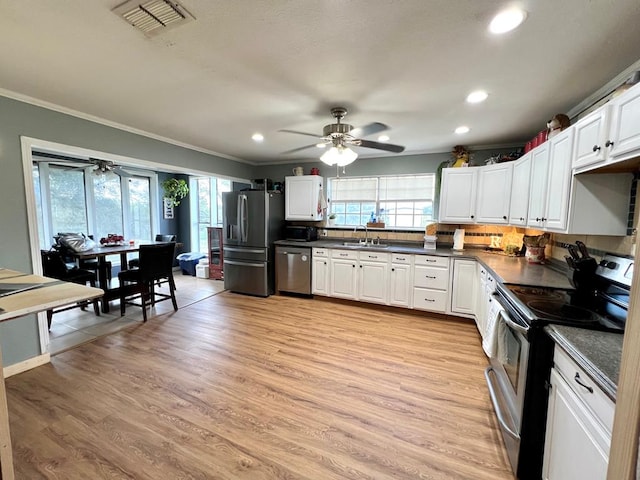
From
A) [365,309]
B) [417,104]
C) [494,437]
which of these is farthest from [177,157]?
[494,437]

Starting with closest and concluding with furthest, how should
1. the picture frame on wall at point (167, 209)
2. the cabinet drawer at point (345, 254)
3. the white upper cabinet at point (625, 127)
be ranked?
the white upper cabinet at point (625, 127)
the cabinet drawer at point (345, 254)
the picture frame on wall at point (167, 209)

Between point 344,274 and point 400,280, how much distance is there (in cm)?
84

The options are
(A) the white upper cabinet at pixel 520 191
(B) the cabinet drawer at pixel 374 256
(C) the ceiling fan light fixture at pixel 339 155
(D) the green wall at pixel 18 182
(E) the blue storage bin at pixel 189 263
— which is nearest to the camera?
(D) the green wall at pixel 18 182

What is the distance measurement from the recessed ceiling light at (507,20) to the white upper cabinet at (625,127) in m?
0.65

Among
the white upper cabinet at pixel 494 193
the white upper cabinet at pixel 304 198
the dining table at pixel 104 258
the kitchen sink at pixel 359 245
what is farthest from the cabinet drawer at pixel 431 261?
the dining table at pixel 104 258

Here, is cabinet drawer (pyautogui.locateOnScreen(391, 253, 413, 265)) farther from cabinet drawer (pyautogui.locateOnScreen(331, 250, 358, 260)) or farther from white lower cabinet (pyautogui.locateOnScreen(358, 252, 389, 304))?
cabinet drawer (pyautogui.locateOnScreen(331, 250, 358, 260))

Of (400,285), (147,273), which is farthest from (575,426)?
(147,273)

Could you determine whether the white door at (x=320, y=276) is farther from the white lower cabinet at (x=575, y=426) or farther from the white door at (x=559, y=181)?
the white lower cabinet at (x=575, y=426)

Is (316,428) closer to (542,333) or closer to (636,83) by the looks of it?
(542,333)

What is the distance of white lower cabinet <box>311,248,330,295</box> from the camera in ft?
14.2

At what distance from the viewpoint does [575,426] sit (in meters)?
1.10

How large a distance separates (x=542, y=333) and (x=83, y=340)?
4.11 metres

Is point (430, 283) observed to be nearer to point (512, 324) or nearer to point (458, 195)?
point (458, 195)

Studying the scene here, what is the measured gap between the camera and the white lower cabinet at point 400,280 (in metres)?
3.81
